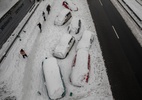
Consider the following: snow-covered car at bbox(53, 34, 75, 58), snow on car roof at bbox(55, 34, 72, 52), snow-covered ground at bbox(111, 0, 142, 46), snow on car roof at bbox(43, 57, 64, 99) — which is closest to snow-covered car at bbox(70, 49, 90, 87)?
snow on car roof at bbox(43, 57, 64, 99)

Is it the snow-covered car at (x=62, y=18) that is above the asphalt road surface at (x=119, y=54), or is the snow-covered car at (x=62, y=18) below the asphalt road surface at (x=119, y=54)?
above

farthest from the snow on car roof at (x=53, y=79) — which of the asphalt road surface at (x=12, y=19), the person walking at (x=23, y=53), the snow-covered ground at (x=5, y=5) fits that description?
the snow-covered ground at (x=5, y=5)

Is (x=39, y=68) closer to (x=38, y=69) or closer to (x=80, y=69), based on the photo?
(x=38, y=69)

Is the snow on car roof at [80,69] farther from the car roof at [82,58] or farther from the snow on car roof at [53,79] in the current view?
the snow on car roof at [53,79]

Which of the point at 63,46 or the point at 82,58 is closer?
the point at 82,58

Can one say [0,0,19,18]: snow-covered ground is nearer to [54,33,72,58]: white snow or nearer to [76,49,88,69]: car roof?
[54,33,72,58]: white snow

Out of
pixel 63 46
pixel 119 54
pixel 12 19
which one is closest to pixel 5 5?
pixel 12 19

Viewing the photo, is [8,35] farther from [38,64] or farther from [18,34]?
[38,64]
